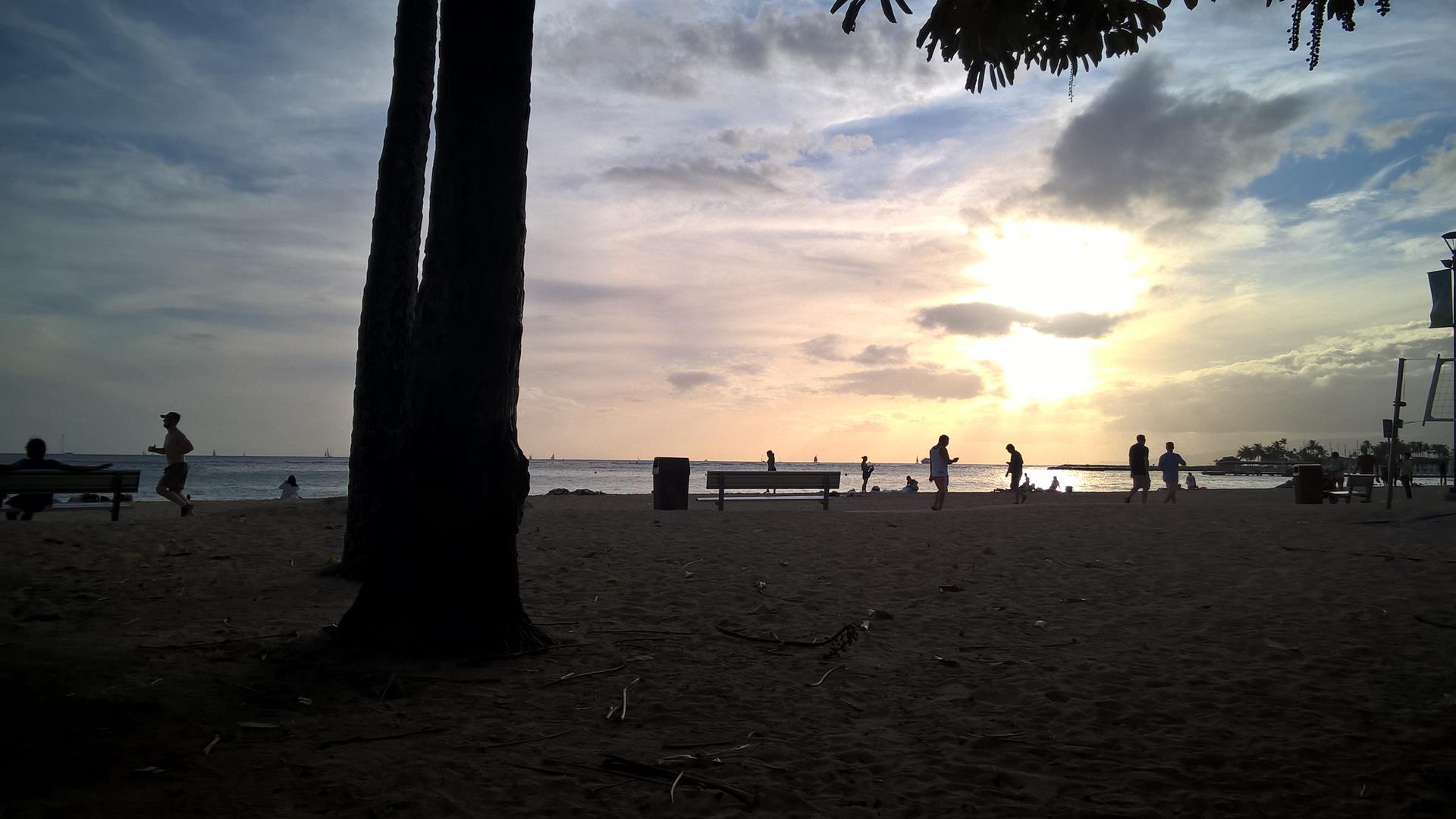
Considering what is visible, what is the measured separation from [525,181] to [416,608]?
9.59 ft

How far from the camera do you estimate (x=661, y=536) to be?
11.7 metres

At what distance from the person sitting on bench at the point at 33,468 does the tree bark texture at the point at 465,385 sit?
8927mm

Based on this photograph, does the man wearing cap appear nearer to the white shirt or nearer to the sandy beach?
the sandy beach

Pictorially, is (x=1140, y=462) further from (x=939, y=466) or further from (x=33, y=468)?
(x=33, y=468)

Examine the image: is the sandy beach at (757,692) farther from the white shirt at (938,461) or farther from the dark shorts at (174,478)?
the white shirt at (938,461)

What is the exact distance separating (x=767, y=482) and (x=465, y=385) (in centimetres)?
1386

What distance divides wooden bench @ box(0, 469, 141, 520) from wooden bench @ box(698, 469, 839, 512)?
10239 millimetres

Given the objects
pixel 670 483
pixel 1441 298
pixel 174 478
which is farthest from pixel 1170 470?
pixel 174 478

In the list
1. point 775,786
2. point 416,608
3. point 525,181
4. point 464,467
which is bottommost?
point 775,786

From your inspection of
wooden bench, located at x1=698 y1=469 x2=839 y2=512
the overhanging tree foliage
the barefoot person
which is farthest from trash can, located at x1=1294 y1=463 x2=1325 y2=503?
the overhanging tree foliage

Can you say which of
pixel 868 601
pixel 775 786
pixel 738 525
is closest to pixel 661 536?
pixel 738 525

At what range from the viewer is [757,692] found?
15.2ft

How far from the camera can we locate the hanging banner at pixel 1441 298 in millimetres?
17797

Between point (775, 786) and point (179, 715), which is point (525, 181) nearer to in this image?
point (179, 715)
